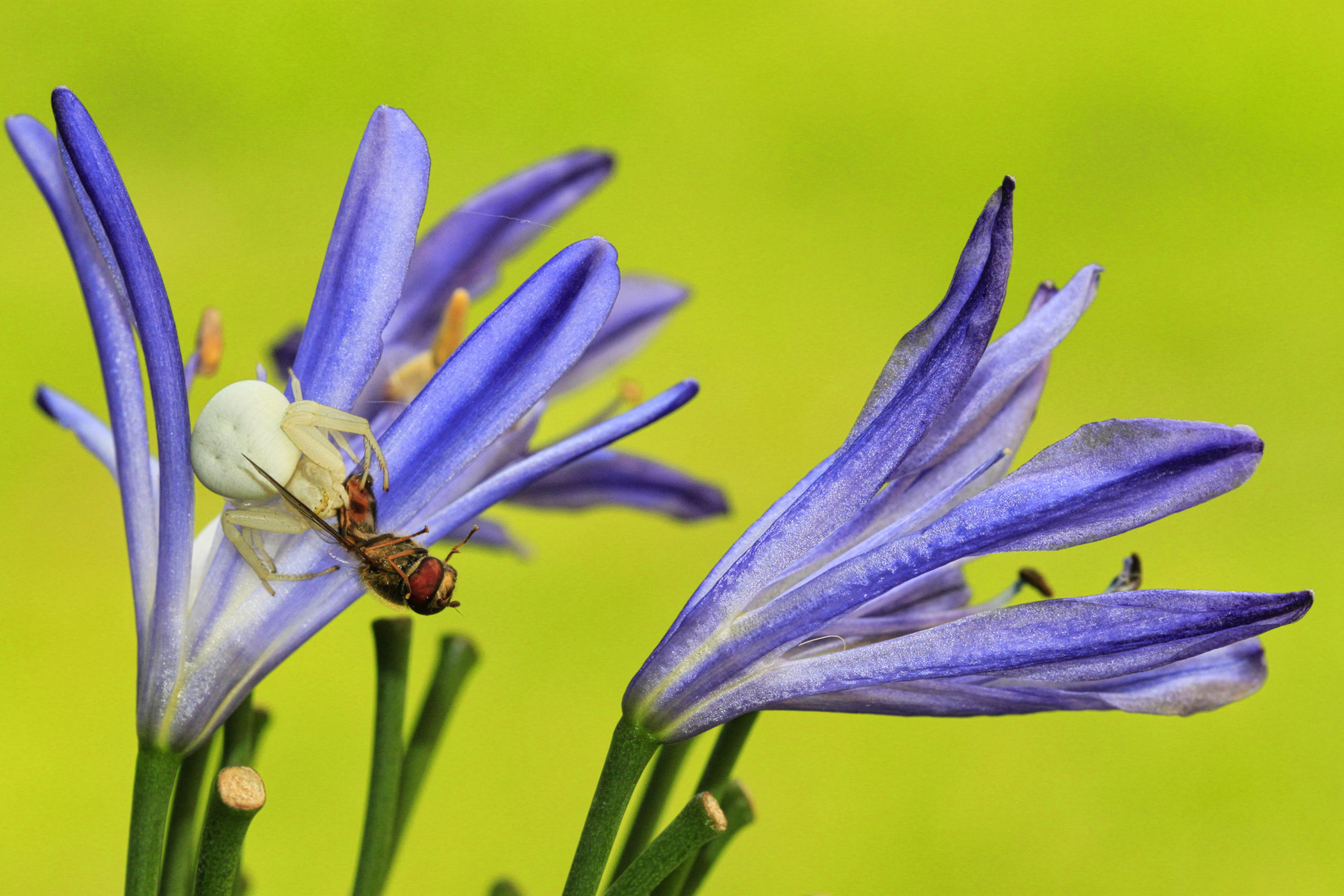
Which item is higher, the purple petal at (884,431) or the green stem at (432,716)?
the purple petal at (884,431)

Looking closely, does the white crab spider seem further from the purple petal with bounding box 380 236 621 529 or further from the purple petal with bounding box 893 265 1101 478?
the purple petal with bounding box 893 265 1101 478

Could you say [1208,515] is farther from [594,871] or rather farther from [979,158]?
[594,871]

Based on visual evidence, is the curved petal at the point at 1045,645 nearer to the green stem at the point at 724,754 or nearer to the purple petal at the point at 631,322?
the green stem at the point at 724,754

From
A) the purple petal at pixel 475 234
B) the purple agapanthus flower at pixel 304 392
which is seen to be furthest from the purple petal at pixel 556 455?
the purple petal at pixel 475 234

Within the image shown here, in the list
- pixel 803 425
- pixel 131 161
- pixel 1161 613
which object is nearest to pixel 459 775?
pixel 803 425

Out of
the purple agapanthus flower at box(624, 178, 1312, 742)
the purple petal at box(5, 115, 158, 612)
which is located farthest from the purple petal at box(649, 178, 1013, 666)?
the purple petal at box(5, 115, 158, 612)
